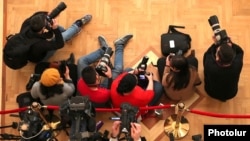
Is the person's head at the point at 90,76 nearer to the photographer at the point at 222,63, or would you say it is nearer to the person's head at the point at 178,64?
the person's head at the point at 178,64

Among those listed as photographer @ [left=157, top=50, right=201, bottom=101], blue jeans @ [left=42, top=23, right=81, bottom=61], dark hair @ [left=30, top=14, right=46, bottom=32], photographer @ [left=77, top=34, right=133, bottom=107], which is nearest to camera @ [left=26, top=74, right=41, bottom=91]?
A: blue jeans @ [left=42, top=23, right=81, bottom=61]

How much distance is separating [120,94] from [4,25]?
6.83ft

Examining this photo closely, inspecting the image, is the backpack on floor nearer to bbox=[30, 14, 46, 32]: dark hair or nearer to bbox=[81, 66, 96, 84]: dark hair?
bbox=[30, 14, 46, 32]: dark hair

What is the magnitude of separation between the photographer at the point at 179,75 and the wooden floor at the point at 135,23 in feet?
0.89

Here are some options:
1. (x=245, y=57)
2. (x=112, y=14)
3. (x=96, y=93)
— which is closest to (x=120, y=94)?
(x=96, y=93)

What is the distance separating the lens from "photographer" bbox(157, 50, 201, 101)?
445 cm

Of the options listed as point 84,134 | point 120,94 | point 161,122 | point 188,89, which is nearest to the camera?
point 84,134

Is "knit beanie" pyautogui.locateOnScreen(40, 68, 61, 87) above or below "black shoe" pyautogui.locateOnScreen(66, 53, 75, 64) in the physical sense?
below

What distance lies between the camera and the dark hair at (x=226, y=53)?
423 cm

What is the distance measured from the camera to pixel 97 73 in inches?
185

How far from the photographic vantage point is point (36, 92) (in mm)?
4719

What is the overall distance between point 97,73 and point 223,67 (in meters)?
1.47

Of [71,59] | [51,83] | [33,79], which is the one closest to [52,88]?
[51,83]

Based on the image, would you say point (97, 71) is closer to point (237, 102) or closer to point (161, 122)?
point (161, 122)
